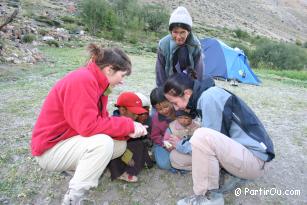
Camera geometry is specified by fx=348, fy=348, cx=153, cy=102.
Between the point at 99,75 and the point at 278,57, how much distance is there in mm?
20196

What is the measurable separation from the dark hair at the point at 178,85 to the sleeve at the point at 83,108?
0.58m

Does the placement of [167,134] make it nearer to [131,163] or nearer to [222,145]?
[131,163]

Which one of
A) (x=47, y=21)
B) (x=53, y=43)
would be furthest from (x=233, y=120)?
(x=47, y=21)

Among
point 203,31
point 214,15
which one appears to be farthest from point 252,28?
point 203,31

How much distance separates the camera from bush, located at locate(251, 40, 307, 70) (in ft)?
68.2

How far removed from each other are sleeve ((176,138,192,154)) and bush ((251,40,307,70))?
18876 mm

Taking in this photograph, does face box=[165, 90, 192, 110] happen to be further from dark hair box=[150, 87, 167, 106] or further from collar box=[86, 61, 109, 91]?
collar box=[86, 61, 109, 91]

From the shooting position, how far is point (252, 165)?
2.55 meters

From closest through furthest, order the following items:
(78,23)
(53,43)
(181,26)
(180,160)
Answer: (180,160) → (181,26) → (53,43) → (78,23)

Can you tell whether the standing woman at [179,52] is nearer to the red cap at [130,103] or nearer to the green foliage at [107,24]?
the red cap at [130,103]

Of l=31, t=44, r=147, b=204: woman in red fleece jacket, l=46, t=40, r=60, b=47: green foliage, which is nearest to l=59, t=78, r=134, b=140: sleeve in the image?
l=31, t=44, r=147, b=204: woman in red fleece jacket

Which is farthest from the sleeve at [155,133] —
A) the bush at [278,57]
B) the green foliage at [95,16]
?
the green foliage at [95,16]

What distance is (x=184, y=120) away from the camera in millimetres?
3129

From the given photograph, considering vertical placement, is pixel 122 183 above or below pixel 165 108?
below
